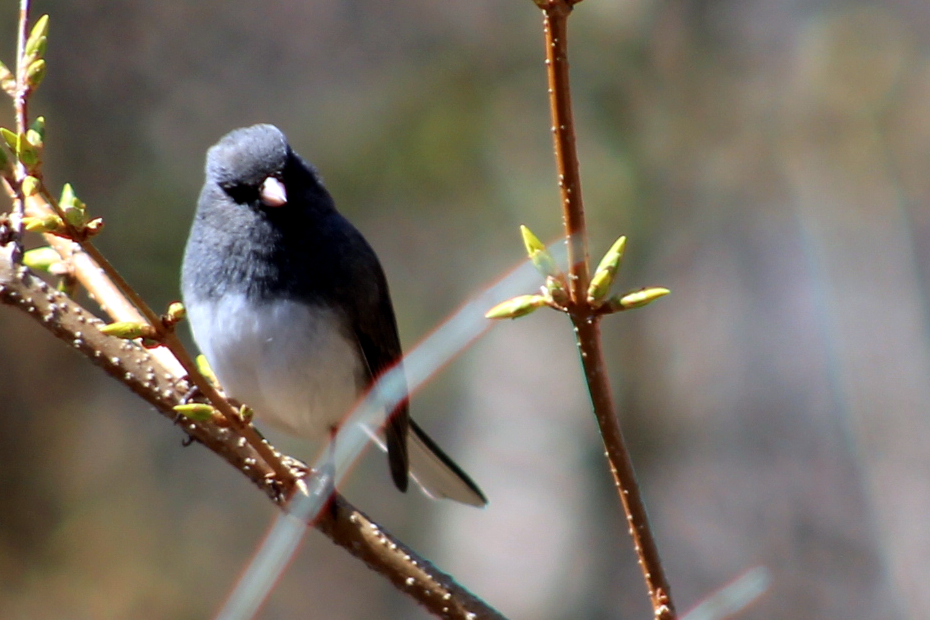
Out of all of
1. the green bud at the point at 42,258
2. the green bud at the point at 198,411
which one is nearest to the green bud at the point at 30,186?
the green bud at the point at 198,411

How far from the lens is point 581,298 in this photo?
973mm

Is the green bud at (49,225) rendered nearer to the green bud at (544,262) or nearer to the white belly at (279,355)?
the green bud at (544,262)

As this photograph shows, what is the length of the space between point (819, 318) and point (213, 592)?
135 inches

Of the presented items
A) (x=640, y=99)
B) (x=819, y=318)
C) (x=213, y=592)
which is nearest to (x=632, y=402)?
(x=819, y=318)

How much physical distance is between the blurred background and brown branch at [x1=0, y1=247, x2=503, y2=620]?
2.92 meters

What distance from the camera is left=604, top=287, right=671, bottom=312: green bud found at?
96 centimetres

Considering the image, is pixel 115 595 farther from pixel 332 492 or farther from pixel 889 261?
pixel 889 261

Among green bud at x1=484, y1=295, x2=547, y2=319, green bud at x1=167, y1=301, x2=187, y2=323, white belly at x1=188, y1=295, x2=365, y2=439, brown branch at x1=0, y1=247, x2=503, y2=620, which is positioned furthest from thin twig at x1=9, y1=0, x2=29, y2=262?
white belly at x1=188, y1=295, x2=365, y2=439

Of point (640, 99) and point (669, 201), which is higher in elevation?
point (640, 99)

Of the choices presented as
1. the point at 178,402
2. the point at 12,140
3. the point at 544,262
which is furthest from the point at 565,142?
the point at 178,402

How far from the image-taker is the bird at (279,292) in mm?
2074

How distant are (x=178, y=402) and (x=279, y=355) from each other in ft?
1.84

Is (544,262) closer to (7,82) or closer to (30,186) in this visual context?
(30,186)

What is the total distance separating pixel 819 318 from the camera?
16.8 ft
